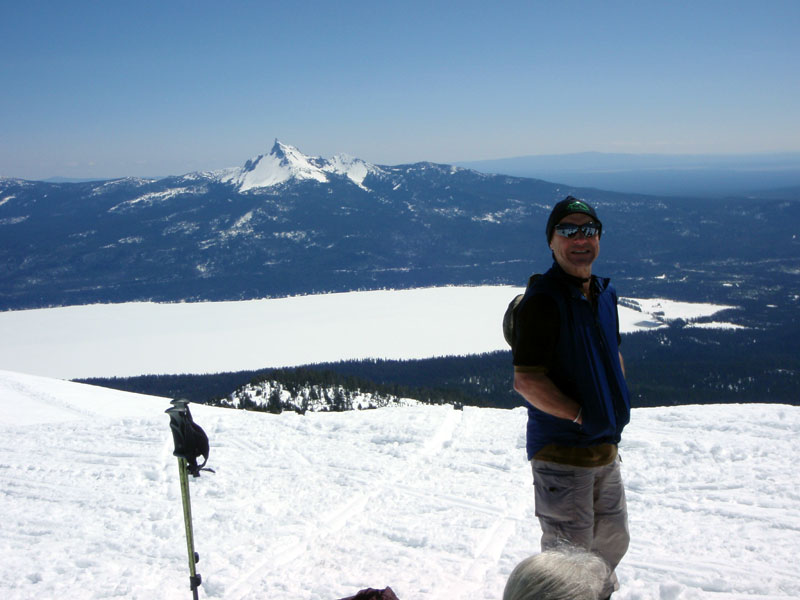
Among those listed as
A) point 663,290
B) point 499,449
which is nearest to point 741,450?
point 499,449

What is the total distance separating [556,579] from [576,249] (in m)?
2.07

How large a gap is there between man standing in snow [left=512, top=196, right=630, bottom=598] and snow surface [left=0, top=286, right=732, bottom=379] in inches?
4755

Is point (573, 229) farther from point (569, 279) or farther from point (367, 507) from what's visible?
point (367, 507)

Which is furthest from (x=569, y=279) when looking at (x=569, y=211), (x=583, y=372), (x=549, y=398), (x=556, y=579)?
(x=556, y=579)

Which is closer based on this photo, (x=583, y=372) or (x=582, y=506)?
(x=583, y=372)

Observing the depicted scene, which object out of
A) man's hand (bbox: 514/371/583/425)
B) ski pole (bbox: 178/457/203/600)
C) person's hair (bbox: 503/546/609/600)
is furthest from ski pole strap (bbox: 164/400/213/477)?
person's hair (bbox: 503/546/609/600)

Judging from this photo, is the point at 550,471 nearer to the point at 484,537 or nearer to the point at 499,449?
the point at 484,537

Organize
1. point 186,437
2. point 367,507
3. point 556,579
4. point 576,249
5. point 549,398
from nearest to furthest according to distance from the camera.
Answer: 1. point 556,579
2. point 549,398
3. point 576,249
4. point 186,437
5. point 367,507

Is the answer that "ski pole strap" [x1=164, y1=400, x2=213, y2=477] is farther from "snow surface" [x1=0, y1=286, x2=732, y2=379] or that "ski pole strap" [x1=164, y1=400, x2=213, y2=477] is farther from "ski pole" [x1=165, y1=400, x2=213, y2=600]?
"snow surface" [x1=0, y1=286, x2=732, y2=379]

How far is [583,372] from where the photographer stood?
3.36 m

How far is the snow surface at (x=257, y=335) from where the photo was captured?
130m

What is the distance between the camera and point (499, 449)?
414 inches

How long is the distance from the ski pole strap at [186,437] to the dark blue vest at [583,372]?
3.24 meters

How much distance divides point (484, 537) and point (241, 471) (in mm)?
4625
